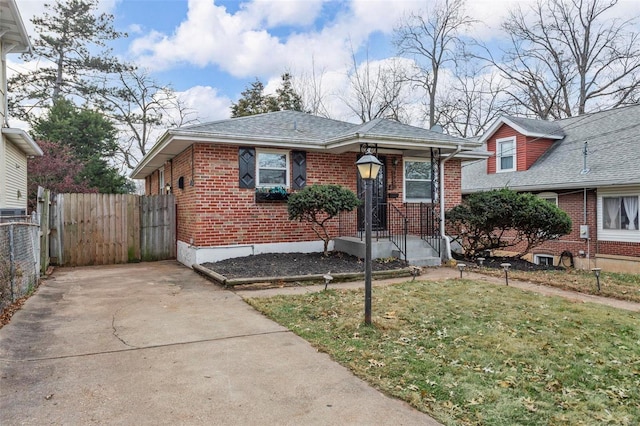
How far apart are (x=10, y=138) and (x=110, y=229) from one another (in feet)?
14.8

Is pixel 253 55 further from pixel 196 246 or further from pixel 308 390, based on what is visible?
pixel 308 390

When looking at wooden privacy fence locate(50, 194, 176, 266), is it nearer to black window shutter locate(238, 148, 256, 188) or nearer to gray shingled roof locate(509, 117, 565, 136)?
black window shutter locate(238, 148, 256, 188)

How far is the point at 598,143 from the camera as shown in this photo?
1465 centimetres

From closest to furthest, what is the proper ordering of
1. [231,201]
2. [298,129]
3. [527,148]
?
[231,201] → [298,129] → [527,148]

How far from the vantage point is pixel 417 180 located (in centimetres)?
1129

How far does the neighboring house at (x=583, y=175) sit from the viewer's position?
12.6 m

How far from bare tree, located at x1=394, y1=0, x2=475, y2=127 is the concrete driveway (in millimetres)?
21675

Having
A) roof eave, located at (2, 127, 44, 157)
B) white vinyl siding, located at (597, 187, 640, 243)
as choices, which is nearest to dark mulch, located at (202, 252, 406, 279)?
roof eave, located at (2, 127, 44, 157)

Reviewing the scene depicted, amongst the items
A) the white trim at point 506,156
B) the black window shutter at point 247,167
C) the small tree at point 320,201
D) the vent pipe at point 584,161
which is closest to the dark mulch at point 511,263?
the small tree at point 320,201

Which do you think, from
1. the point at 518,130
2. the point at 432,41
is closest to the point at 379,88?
the point at 432,41

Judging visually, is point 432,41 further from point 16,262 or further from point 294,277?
point 16,262

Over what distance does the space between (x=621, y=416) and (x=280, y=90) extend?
26407mm

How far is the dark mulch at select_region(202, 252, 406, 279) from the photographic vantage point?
782 centimetres

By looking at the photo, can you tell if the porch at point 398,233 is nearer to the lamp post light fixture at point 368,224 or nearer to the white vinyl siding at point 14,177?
the lamp post light fixture at point 368,224
